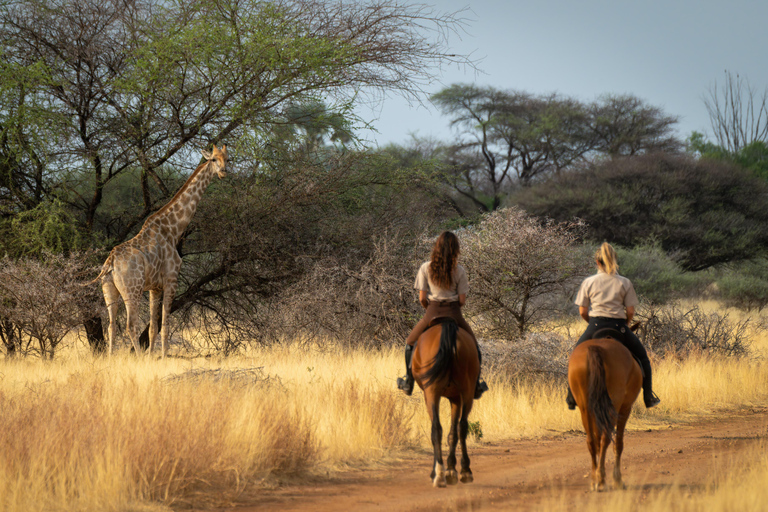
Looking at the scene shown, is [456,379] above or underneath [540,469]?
above

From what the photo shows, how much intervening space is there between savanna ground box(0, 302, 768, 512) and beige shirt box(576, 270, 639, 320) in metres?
1.33

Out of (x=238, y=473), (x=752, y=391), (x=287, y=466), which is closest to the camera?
(x=238, y=473)

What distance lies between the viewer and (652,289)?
2133 cm

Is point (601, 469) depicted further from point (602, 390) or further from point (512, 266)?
point (512, 266)

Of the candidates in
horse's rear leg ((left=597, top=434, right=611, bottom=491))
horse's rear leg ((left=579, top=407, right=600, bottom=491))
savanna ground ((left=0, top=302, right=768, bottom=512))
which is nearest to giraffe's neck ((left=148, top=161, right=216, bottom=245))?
savanna ground ((left=0, top=302, right=768, bottom=512))

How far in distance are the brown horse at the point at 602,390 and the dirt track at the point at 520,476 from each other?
0.95ft

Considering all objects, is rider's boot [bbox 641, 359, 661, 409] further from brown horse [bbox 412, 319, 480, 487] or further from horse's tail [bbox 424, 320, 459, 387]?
horse's tail [bbox 424, 320, 459, 387]

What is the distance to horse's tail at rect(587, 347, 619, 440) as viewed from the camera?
4.99m

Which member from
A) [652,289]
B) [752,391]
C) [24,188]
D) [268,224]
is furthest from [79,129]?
[652,289]

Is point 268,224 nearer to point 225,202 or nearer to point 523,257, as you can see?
point 225,202

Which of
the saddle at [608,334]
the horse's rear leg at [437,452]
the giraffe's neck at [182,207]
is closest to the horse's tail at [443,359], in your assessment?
the horse's rear leg at [437,452]

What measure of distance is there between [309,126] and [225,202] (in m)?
2.36

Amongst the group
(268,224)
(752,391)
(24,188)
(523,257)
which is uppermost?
(24,188)

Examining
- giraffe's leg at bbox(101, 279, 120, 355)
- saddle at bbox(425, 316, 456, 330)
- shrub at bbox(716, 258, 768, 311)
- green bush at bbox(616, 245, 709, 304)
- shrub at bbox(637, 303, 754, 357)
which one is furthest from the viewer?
shrub at bbox(716, 258, 768, 311)
